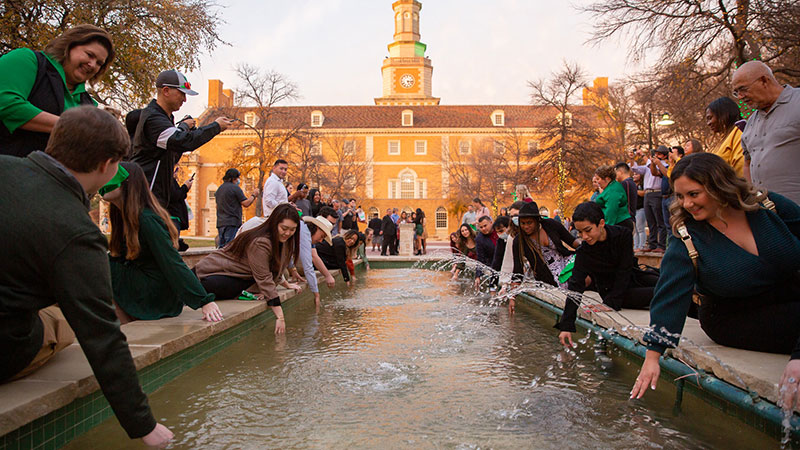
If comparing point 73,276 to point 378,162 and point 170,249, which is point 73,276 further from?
point 378,162

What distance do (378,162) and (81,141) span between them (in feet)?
196

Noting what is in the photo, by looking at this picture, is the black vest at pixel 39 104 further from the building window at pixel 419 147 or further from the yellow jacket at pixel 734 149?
the building window at pixel 419 147

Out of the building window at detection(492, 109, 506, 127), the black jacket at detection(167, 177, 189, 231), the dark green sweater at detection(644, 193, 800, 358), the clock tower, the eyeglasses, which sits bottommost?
the dark green sweater at detection(644, 193, 800, 358)

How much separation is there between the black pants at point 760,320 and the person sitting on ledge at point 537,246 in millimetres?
3257

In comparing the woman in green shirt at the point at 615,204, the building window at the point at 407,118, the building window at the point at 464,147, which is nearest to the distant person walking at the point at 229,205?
the woman in green shirt at the point at 615,204

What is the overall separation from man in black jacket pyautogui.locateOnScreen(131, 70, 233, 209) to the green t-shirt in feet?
3.99

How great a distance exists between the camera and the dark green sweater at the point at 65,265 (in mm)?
1870

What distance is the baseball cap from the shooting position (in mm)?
4684

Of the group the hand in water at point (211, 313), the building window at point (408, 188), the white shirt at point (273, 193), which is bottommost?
the hand in water at point (211, 313)

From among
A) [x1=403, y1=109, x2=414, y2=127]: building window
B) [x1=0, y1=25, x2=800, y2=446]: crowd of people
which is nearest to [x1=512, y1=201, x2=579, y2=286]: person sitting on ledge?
[x1=0, y1=25, x2=800, y2=446]: crowd of people

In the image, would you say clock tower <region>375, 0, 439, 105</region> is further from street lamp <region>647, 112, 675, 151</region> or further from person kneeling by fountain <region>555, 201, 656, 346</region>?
person kneeling by fountain <region>555, 201, 656, 346</region>

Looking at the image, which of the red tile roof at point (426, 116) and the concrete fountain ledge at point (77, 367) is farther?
the red tile roof at point (426, 116)

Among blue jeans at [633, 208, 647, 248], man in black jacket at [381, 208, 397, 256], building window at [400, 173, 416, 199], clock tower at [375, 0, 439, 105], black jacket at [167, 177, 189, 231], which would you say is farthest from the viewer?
clock tower at [375, 0, 439, 105]

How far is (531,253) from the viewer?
647cm
